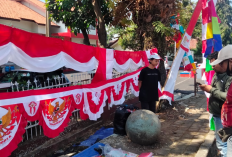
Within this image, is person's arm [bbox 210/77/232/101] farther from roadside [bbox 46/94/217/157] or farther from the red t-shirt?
roadside [bbox 46/94/217/157]

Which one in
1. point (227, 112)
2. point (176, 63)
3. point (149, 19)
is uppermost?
point (149, 19)

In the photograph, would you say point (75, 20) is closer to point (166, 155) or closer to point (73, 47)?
point (73, 47)

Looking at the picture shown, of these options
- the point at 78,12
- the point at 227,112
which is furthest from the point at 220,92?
the point at 78,12

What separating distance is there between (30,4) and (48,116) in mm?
23890

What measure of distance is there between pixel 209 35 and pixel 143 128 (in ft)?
11.0

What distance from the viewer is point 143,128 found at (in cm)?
442

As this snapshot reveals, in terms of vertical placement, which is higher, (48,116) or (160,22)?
(160,22)

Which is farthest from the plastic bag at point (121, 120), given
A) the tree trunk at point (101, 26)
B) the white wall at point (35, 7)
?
the white wall at point (35, 7)

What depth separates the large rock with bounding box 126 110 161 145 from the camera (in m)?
4.42

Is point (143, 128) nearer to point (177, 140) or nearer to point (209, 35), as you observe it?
point (177, 140)

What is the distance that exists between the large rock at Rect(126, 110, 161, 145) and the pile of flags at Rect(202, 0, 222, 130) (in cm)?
189

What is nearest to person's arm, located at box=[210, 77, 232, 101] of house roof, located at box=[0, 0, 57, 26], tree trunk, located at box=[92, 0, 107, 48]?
tree trunk, located at box=[92, 0, 107, 48]

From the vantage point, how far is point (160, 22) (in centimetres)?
716

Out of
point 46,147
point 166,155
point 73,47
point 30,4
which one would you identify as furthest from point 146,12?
point 30,4
